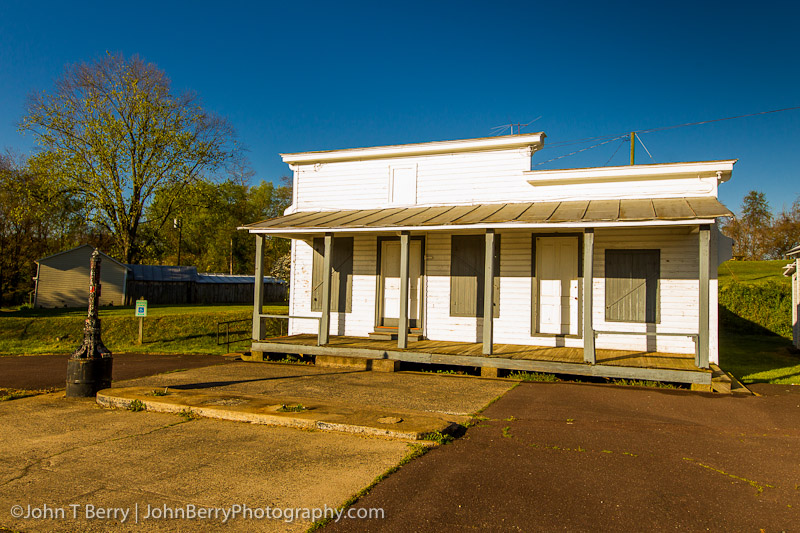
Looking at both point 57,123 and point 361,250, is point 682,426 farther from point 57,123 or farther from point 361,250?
point 57,123

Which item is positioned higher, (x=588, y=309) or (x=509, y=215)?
(x=509, y=215)

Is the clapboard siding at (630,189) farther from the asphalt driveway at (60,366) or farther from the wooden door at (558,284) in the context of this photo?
the asphalt driveway at (60,366)

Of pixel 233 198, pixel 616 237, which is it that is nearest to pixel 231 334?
pixel 616 237

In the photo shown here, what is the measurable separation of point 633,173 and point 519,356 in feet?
15.4

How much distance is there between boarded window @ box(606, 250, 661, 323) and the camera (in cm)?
1093

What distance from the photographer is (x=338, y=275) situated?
13656 mm

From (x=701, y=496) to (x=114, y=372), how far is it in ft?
38.2

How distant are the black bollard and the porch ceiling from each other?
14.6ft

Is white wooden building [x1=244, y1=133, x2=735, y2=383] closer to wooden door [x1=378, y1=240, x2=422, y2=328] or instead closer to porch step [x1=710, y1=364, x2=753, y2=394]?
wooden door [x1=378, y1=240, x2=422, y2=328]

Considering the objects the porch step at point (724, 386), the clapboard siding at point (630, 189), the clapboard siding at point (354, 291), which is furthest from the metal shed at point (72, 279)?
the porch step at point (724, 386)

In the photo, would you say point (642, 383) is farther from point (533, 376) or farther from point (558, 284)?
point (558, 284)

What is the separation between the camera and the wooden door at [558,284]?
37.8ft

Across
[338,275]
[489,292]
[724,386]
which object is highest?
[338,275]

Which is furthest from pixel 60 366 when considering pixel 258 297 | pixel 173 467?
pixel 173 467
